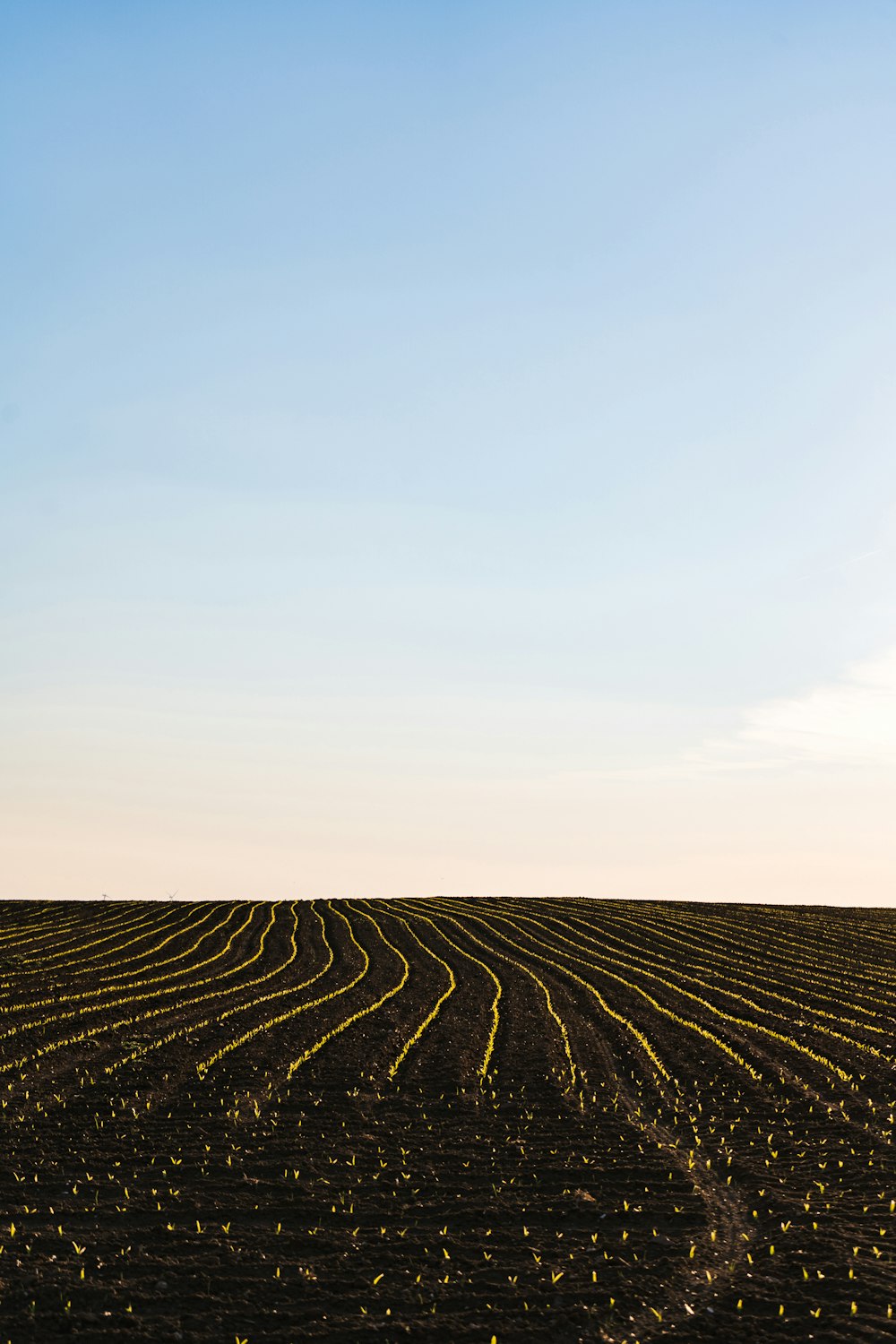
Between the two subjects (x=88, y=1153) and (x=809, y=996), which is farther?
(x=809, y=996)

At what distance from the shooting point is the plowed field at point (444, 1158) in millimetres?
9312

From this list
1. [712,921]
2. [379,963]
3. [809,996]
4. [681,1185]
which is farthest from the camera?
[712,921]

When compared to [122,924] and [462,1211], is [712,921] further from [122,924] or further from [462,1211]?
[462,1211]

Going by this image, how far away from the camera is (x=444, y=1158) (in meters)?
13.8

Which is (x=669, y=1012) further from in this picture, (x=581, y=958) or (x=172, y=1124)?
(x=172, y=1124)

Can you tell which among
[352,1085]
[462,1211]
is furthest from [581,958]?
[462,1211]

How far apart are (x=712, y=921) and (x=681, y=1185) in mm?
39464

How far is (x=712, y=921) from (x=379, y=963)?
850 inches

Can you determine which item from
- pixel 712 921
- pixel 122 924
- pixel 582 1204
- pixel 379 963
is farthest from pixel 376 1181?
pixel 712 921

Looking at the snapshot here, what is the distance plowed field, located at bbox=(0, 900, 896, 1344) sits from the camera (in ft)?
30.6

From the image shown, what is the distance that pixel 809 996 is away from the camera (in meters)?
28.8

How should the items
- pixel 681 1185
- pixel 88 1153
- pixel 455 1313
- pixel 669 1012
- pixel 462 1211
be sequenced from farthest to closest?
pixel 669 1012 → pixel 88 1153 → pixel 681 1185 → pixel 462 1211 → pixel 455 1313

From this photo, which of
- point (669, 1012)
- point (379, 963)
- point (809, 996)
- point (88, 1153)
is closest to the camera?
point (88, 1153)

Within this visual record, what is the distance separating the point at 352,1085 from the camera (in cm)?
1783
